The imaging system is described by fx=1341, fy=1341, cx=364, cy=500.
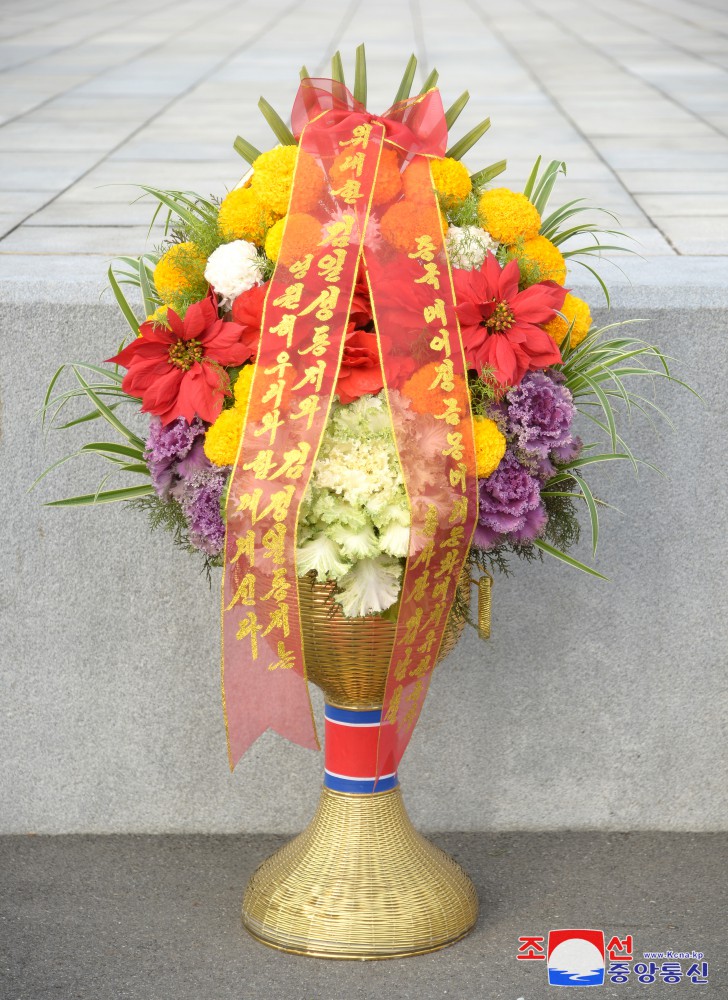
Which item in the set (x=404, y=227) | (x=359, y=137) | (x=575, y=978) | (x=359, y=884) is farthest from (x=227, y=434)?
(x=575, y=978)

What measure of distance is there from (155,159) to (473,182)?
9.39 ft

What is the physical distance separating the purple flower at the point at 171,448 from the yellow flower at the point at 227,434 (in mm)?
44

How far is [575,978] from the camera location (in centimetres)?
232

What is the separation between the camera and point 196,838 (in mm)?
2857

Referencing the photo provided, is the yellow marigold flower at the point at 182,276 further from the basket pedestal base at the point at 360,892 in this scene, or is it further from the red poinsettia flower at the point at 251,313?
the basket pedestal base at the point at 360,892

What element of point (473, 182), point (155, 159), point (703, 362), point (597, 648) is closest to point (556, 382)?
point (473, 182)

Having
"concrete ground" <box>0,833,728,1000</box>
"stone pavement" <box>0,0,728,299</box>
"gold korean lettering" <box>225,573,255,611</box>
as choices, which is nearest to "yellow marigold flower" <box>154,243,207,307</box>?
"gold korean lettering" <box>225,573,255,611</box>

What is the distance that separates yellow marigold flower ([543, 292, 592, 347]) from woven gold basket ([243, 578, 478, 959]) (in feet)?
1.43

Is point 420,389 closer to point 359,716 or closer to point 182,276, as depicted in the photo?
point 182,276

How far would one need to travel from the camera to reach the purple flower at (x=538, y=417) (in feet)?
6.65

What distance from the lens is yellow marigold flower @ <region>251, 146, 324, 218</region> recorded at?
2084 millimetres

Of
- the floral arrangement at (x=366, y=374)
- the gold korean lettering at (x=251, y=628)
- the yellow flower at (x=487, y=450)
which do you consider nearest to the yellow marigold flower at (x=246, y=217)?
the floral arrangement at (x=366, y=374)

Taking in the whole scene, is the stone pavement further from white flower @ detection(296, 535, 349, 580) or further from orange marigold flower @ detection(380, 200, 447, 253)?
white flower @ detection(296, 535, 349, 580)

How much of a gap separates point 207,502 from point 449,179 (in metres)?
0.63
